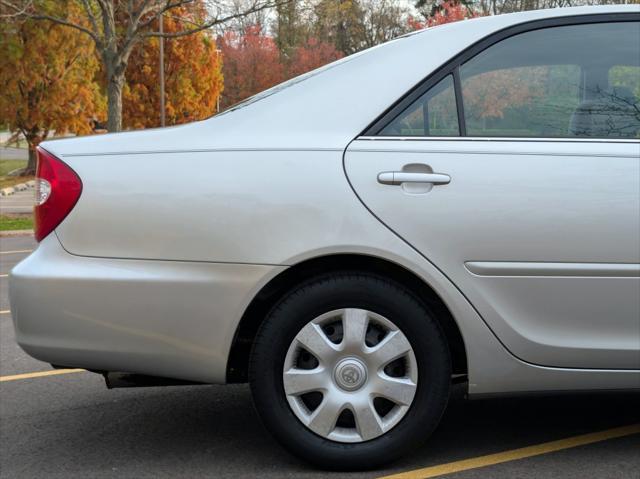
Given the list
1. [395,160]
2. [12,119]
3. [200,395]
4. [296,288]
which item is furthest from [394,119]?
[12,119]

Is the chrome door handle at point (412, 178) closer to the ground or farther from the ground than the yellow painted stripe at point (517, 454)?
farther from the ground

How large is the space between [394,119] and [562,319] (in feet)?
3.07

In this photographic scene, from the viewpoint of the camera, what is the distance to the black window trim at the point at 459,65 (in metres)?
3.20

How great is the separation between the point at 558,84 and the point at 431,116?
503mm

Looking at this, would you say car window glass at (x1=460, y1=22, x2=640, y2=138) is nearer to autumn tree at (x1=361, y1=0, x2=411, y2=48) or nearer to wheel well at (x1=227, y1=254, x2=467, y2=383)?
wheel well at (x1=227, y1=254, x2=467, y2=383)

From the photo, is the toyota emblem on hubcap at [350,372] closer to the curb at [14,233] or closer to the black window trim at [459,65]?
the black window trim at [459,65]

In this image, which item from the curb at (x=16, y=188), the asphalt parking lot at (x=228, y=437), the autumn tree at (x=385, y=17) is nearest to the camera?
the asphalt parking lot at (x=228, y=437)

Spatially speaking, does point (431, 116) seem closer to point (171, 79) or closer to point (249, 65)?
point (171, 79)

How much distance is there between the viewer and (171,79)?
32.0m

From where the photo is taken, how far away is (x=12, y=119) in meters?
25.4

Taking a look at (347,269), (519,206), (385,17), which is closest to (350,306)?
(347,269)

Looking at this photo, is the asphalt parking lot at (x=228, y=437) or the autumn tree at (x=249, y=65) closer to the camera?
the asphalt parking lot at (x=228, y=437)

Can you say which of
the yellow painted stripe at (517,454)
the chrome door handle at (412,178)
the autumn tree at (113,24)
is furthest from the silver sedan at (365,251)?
the autumn tree at (113,24)

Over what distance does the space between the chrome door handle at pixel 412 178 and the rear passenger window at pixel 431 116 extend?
0.59 ft
